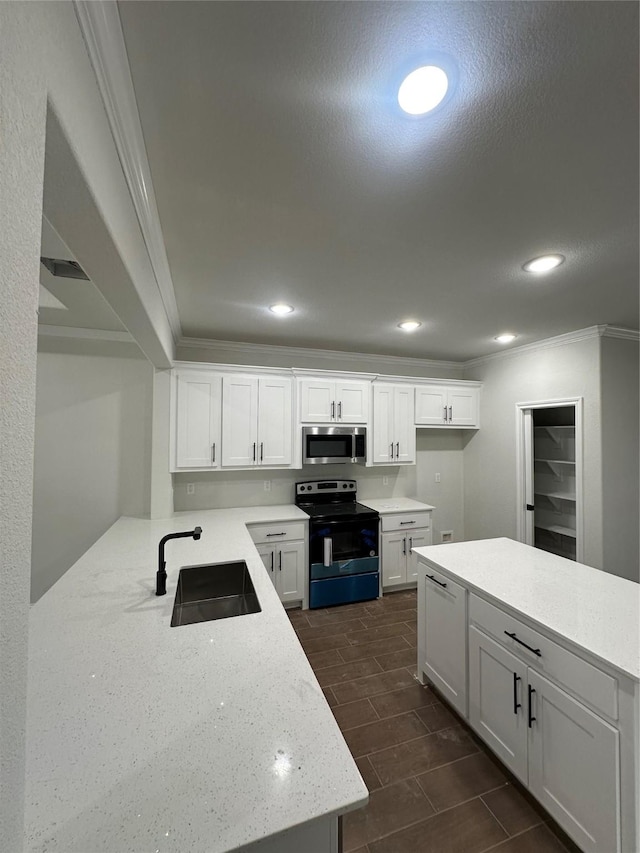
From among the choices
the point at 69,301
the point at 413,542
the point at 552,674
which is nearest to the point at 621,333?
the point at 413,542

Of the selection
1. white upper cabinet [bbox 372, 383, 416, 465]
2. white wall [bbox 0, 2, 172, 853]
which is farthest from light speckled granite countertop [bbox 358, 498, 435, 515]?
white wall [bbox 0, 2, 172, 853]

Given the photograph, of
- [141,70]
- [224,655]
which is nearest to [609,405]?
[224,655]

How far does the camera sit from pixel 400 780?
173 cm

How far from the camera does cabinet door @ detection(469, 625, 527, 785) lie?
161cm

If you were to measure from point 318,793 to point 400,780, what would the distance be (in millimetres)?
1340

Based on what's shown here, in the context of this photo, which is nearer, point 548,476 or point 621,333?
point 621,333

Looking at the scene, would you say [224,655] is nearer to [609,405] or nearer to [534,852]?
[534,852]

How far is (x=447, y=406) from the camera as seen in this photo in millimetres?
4344

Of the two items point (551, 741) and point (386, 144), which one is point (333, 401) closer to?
point (386, 144)

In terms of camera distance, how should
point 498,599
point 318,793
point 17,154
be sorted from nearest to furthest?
1. point 17,154
2. point 318,793
3. point 498,599

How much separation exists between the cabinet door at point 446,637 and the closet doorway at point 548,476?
2152 mm

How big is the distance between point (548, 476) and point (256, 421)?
11.2 feet

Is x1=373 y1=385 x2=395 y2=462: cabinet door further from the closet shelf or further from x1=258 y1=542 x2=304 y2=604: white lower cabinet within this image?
the closet shelf

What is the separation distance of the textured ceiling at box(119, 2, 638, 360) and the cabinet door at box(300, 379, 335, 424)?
4.47 feet
